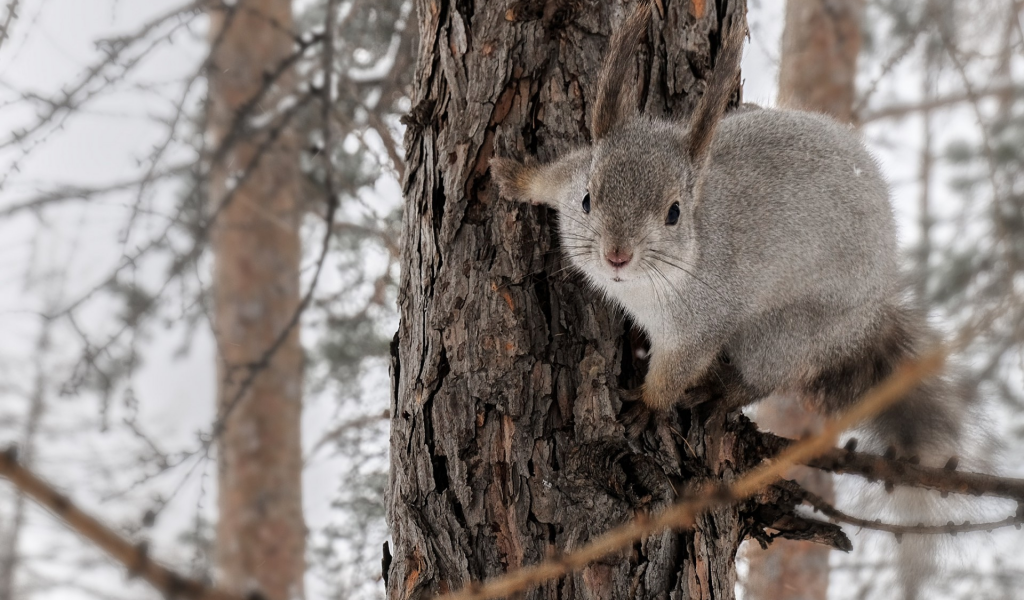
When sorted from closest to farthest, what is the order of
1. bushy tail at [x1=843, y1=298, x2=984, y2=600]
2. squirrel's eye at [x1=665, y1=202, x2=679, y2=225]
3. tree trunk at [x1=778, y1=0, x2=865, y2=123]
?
squirrel's eye at [x1=665, y1=202, x2=679, y2=225] → bushy tail at [x1=843, y1=298, x2=984, y2=600] → tree trunk at [x1=778, y1=0, x2=865, y2=123]

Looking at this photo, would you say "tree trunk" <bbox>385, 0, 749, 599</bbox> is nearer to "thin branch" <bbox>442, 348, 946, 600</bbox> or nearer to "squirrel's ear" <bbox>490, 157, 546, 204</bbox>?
"squirrel's ear" <bbox>490, 157, 546, 204</bbox>

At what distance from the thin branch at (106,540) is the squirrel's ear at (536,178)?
1.35 m

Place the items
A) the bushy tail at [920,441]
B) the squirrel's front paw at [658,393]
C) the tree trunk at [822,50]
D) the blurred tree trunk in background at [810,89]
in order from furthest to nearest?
the tree trunk at [822,50] < the blurred tree trunk in background at [810,89] < the bushy tail at [920,441] < the squirrel's front paw at [658,393]

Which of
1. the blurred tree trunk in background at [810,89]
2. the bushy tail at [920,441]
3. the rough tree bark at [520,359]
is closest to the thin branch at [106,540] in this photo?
the rough tree bark at [520,359]

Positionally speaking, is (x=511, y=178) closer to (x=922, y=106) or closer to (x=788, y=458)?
(x=788, y=458)

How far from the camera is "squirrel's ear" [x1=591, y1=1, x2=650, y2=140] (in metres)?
1.64

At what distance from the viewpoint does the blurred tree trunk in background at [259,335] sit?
146 inches

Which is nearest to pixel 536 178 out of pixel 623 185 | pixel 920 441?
pixel 623 185

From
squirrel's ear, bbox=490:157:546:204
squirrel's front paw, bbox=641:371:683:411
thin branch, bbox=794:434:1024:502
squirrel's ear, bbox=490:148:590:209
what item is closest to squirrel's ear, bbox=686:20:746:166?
squirrel's ear, bbox=490:148:590:209

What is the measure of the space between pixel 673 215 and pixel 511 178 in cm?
36

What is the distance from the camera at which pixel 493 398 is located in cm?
169

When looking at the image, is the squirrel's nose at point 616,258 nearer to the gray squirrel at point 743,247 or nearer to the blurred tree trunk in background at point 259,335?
the gray squirrel at point 743,247

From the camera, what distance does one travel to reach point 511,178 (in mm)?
1823

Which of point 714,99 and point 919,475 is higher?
point 714,99
